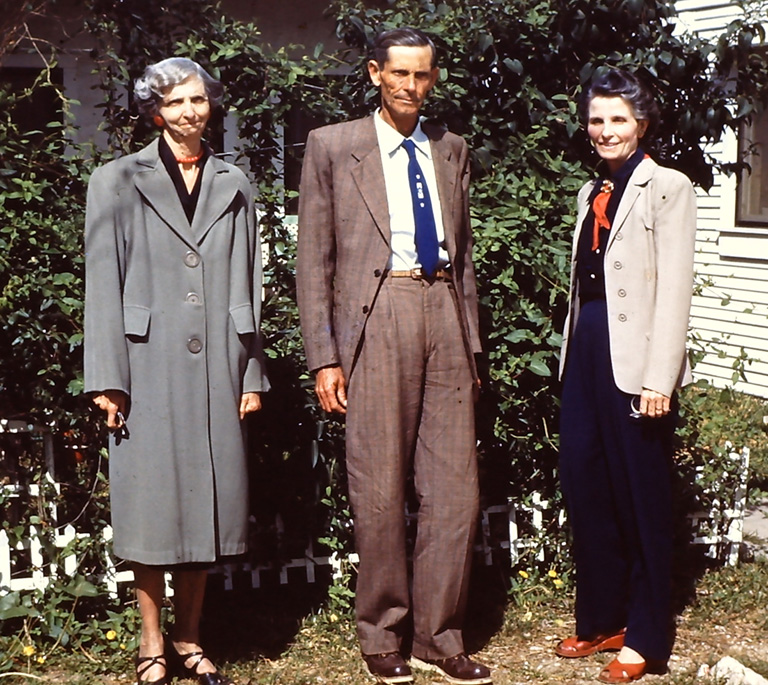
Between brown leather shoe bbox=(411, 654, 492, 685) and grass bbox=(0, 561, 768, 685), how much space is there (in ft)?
0.23

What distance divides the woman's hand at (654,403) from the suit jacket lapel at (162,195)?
5.41ft

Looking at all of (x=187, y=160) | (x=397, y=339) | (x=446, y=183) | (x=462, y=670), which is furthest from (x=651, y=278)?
(x=187, y=160)

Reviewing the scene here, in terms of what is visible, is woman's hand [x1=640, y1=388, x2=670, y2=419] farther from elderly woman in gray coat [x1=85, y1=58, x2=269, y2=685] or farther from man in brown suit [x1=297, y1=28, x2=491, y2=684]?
elderly woman in gray coat [x1=85, y1=58, x2=269, y2=685]

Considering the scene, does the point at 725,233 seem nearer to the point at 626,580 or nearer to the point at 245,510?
the point at 626,580

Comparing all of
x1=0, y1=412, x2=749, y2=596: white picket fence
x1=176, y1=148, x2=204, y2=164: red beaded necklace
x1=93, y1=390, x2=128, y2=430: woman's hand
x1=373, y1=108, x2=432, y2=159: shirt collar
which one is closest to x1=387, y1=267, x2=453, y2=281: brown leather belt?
x1=373, y1=108, x2=432, y2=159: shirt collar

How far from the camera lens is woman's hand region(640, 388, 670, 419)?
4.14 meters

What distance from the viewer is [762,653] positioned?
15.6 ft

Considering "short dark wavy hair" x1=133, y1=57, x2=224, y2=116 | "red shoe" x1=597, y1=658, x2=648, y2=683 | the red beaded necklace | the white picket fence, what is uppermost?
"short dark wavy hair" x1=133, y1=57, x2=224, y2=116

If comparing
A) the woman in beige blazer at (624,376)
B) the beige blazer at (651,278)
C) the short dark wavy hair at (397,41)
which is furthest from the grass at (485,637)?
the short dark wavy hair at (397,41)

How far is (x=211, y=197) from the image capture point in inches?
158

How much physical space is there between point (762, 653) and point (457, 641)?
1331 millimetres

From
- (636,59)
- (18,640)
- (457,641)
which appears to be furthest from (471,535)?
(636,59)

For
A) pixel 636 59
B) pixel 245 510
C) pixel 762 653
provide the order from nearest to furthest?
1. pixel 245 510
2. pixel 762 653
3. pixel 636 59

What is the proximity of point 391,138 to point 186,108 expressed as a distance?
737 mm
